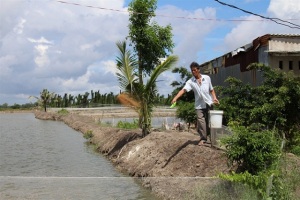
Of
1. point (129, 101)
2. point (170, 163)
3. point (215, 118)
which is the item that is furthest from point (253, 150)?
point (129, 101)

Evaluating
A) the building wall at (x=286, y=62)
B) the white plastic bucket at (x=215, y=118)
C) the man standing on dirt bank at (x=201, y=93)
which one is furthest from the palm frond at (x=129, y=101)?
the building wall at (x=286, y=62)

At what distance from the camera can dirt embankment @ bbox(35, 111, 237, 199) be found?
7354 millimetres

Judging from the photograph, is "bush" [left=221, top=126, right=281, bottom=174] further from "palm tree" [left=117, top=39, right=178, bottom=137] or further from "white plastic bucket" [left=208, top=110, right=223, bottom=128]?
"palm tree" [left=117, top=39, right=178, bottom=137]

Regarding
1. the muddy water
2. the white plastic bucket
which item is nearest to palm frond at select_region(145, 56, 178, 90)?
the muddy water

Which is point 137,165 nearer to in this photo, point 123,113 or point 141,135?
point 141,135

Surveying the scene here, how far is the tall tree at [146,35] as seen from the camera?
1670 cm

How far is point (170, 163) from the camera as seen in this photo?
941 cm

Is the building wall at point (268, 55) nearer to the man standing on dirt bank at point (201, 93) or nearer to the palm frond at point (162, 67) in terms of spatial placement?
the palm frond at point (162, 67)

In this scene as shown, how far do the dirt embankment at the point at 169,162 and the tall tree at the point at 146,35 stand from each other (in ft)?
14.3

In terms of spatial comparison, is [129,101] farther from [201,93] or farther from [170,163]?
[201,93]

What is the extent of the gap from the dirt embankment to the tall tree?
4.35 meters

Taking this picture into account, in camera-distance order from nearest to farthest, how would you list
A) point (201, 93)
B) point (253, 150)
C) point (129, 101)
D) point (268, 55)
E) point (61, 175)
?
point (253, 150) → point (201, 93) → point (61, 175) → point (129, 101) → point (268, 55)

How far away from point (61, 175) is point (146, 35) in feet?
25.1

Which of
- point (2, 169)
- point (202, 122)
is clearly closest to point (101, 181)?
point (202, 122)
